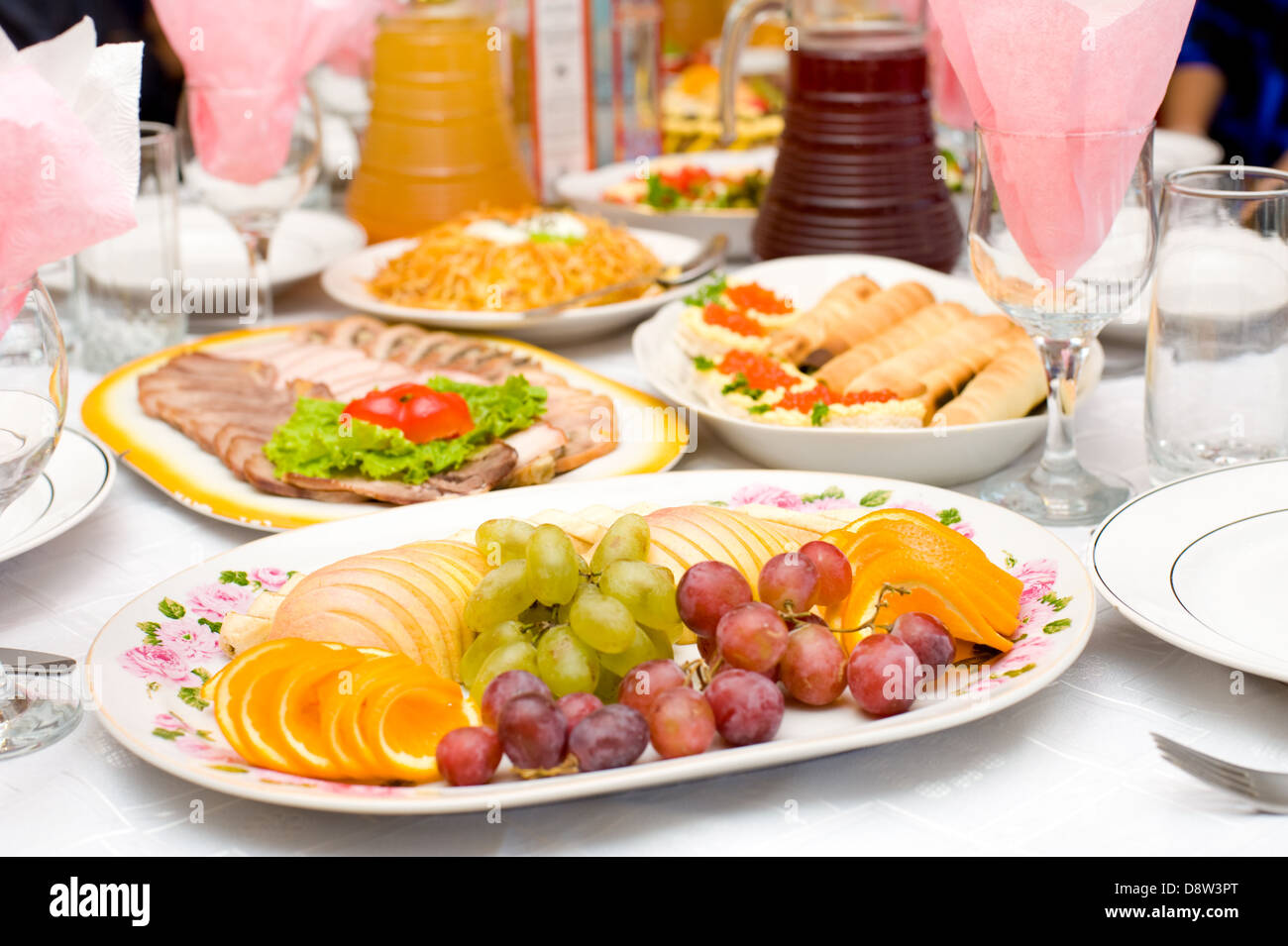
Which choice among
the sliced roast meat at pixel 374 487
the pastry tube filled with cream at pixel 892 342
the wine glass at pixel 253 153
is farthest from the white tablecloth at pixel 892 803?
the wine glass at pixel 253 153

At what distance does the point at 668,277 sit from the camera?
6.59 ft

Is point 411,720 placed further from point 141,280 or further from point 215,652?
point 141,280

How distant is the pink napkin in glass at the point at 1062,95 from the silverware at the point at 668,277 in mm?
724

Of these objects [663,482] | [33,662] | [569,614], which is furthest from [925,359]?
[33,662]

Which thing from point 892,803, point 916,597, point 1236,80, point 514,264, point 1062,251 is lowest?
point 892,803

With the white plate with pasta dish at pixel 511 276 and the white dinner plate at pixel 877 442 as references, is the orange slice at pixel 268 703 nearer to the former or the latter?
the white dinner plate at pixel 877 442

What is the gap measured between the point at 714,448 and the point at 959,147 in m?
1.40

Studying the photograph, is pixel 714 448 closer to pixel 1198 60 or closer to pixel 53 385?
pixel 53 385

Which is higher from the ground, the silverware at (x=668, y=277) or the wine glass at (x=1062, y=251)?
the wine glass at (x=1062, y=251)

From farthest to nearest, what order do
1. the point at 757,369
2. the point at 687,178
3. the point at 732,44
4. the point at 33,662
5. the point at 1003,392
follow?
the point at 687,178 < the point at 732,44 < the point at 757,369 < the point at 1003,392 < the point at 33,662

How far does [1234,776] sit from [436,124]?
1.80 m

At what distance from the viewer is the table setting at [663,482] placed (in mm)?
887

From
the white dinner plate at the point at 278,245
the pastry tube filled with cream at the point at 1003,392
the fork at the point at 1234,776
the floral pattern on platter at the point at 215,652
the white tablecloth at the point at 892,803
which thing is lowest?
the white tablecloth at the point at 892,803
